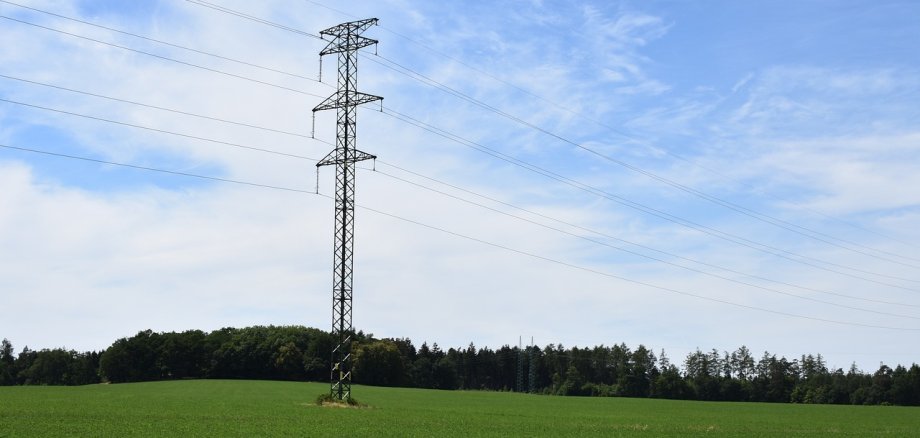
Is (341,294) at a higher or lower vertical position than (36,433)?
higher

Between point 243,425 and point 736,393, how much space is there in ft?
475

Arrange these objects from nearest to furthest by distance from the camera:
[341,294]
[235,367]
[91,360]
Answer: [341,294] → [235,367] → [91,360]

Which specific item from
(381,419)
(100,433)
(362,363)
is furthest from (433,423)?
(362,363)

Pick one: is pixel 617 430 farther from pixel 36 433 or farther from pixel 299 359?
pixel 299 359

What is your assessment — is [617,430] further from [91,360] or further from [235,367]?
[91,360]

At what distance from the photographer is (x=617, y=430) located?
177 feet

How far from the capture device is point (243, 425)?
148 ft

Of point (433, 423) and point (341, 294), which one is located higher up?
point (341, 294)

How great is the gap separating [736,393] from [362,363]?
251 feet

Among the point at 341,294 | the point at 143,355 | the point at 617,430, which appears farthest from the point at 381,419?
the point at 143,355

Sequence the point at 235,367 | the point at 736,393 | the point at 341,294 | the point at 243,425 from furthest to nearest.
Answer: the point at 736,393 → the point at 235,367 → the point at 341,294 → the point at 243,425

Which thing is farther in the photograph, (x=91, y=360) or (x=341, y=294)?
(x=91, y=360)

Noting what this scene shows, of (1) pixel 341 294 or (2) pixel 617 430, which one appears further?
(1) pixel 341 294

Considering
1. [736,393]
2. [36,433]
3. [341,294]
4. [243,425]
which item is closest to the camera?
[36,433]
